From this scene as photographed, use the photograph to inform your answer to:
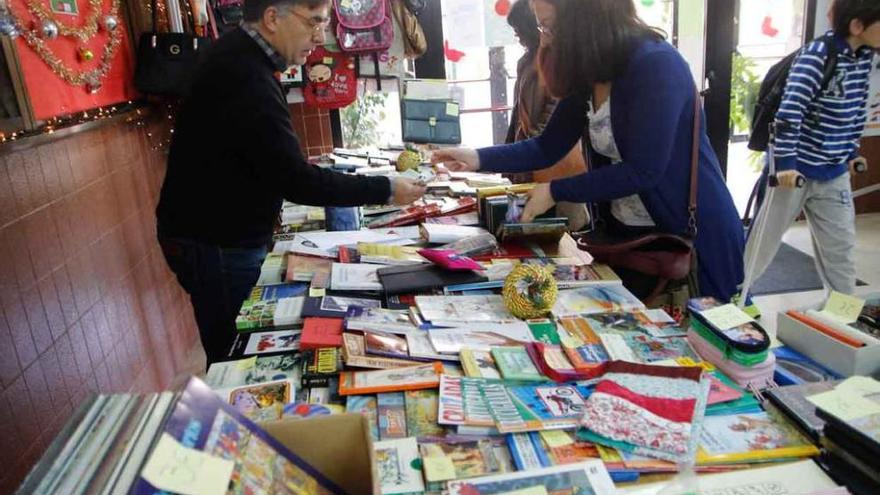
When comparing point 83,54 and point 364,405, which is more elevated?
point 83,54

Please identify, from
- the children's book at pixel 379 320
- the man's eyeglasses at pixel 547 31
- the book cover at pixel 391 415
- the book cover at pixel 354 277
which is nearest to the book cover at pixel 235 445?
the book cover at pixel 391 415

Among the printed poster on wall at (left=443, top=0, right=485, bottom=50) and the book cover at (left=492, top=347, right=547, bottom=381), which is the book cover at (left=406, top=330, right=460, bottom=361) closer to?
the book cover at (left=492, top=347, right=547, bottom=381)

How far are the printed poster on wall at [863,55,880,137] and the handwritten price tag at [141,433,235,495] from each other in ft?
16.0

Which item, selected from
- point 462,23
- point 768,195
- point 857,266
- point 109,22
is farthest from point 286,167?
point 857,266

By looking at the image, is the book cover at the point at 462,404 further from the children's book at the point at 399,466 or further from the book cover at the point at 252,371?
the book cover at the point at 252,371

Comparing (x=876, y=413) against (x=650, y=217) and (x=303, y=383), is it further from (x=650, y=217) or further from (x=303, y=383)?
(x=303, y=383)

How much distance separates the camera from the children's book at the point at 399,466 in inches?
37.8

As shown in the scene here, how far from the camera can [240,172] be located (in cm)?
195

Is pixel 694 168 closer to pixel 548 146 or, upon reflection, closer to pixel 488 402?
pixel 548 146

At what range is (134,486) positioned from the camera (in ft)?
2.11

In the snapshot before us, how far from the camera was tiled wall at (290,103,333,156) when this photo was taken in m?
4.09

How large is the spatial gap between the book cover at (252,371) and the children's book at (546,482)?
1.56 ft

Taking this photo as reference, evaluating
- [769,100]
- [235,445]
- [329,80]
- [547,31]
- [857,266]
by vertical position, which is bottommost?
[857,266]

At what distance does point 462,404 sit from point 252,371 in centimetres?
44
